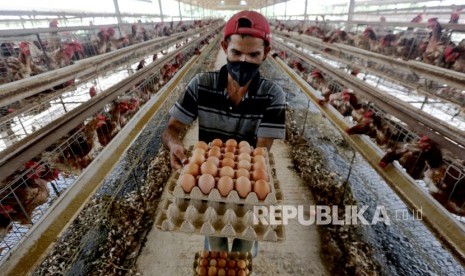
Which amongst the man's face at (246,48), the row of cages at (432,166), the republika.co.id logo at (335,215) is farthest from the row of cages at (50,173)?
the row of cages at (432,166)

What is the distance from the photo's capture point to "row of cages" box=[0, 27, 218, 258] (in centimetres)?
167

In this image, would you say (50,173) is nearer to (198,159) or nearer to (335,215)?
(198,159)

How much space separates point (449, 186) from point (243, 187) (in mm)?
2043

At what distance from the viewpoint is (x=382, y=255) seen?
2.15 metres

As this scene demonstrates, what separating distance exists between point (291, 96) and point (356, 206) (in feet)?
12.6

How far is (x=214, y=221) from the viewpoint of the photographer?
1129mm

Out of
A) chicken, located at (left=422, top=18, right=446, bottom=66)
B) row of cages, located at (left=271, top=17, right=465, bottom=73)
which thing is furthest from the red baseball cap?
chicken, located at (left=422, top=18, right=446, bottom=66)

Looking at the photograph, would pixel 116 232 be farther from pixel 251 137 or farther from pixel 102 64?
pixel 102 64

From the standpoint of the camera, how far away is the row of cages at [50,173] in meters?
1.67

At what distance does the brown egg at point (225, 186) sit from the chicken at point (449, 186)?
6.35 feet

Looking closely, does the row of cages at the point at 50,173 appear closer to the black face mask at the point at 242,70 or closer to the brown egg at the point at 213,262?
the brown egg at the point at 213,262

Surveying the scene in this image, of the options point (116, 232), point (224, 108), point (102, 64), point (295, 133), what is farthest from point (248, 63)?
point (295, 133)

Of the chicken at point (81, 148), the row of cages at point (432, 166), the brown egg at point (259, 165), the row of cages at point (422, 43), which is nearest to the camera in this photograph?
the brown egg at point (259, 165)

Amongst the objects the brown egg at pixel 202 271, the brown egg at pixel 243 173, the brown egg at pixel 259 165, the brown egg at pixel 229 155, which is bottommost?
the brown egg at pixel 202 271
